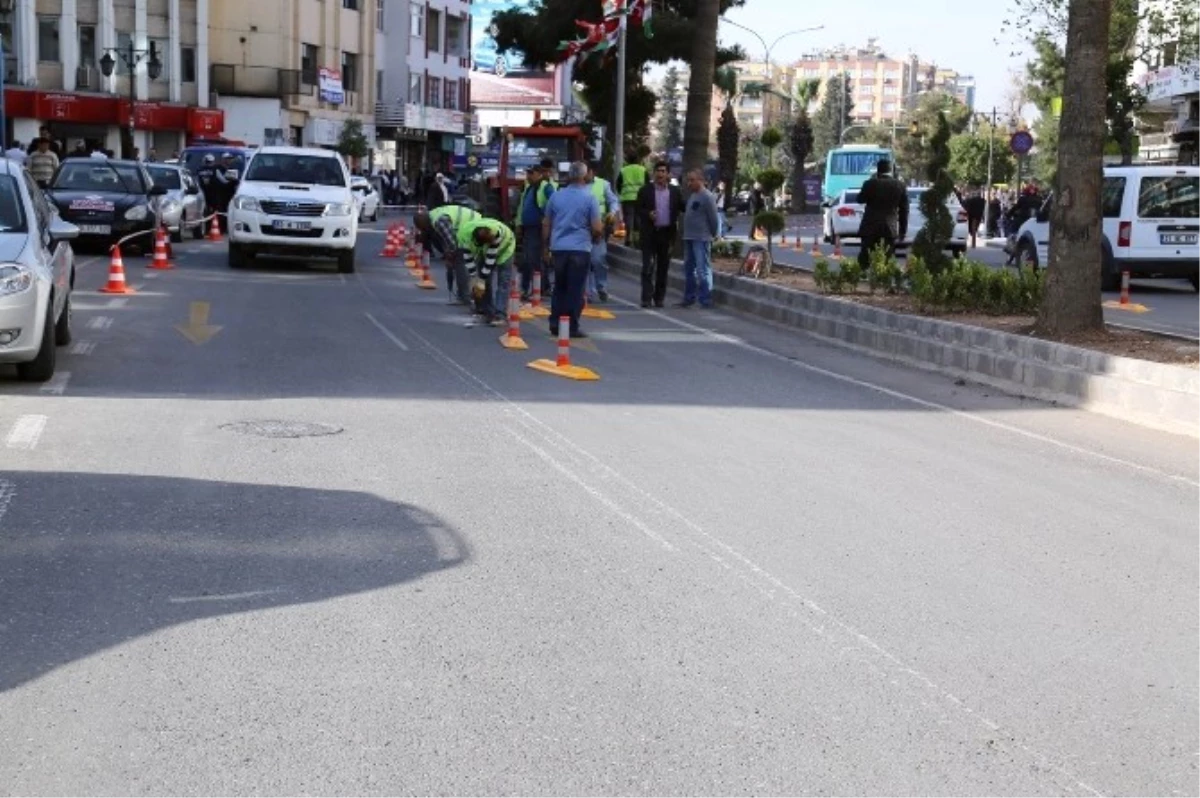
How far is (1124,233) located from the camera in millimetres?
27703

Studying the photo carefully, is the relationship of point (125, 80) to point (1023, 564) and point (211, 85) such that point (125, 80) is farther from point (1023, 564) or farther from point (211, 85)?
point (1023, 564)

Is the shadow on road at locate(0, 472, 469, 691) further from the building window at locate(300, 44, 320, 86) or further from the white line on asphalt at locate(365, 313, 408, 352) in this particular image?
the building window at locate(300, 44, 320, 86)

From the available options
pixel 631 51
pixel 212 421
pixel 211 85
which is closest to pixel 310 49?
pixel 211 85

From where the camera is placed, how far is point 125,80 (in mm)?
64250

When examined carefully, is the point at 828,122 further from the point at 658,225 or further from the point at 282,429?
the point at 282,429

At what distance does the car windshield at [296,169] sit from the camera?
2822cm

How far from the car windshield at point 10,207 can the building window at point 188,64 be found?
55153 mm

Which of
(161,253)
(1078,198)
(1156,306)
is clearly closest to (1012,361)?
(1078,198)

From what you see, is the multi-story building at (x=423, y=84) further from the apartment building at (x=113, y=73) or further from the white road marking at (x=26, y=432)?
the white road marking at (x=26, y=432)

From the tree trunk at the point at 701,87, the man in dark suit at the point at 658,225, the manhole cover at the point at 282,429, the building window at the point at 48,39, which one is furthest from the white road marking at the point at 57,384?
the building window at the point at 48,39

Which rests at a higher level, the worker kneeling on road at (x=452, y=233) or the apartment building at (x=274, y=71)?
the apartment building at (x=274, y=71)

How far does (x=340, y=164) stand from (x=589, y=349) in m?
12.0

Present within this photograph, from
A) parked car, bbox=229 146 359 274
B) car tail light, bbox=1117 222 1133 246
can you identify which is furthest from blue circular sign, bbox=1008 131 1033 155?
parked car, bbox=229 146 359 274

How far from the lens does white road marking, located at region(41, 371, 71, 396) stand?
13059mm
